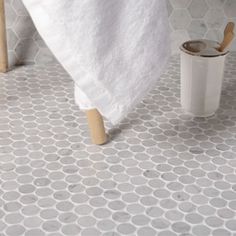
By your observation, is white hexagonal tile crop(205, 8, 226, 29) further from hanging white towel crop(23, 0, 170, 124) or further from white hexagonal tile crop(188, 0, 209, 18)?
hanging white towel crop(23, 0, 170, 124)

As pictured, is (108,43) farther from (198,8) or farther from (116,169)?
(198,8)

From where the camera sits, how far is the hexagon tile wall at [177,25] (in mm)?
1519

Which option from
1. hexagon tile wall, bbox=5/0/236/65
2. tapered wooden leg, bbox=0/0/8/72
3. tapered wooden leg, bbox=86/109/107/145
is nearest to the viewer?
tapered wooden leg, bbox=86/109/107/145

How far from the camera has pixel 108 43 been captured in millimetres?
974

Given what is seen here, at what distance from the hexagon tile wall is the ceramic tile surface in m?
0.15

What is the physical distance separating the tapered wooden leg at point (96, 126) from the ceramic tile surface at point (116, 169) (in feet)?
0.06

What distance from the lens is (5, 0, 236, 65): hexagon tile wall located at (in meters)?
1.52

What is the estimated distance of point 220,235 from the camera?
96cm

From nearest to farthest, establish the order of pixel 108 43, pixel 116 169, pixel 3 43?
pixel 108 43
pixel 116 169
pixel 3 43

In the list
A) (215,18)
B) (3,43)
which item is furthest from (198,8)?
(3,43)

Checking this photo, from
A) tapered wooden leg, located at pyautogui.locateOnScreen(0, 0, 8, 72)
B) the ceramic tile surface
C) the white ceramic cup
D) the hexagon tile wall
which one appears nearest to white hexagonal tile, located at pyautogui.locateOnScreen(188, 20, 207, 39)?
the hexagon tile wall

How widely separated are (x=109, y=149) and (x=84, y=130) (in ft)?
0.32

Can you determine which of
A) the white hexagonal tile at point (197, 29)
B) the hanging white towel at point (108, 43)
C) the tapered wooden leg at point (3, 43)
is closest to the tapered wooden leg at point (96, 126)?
the hanging white towel at point (108, 43)

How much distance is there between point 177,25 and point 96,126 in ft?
1.68
